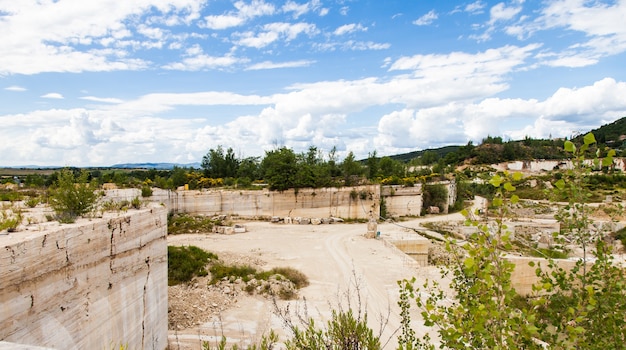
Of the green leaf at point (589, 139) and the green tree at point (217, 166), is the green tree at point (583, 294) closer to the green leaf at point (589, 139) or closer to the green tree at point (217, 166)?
the green leaf at point (589, 139)

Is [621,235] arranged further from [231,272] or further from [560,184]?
[560,184]

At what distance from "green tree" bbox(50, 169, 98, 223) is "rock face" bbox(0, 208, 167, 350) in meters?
0.61

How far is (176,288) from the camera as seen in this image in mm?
14969

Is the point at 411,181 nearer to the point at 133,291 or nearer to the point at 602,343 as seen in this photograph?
the point at 133,291

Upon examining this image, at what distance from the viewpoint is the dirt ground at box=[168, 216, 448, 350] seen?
470 inches

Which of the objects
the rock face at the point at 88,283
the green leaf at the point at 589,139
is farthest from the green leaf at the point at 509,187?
the rock face at the point at 88,283

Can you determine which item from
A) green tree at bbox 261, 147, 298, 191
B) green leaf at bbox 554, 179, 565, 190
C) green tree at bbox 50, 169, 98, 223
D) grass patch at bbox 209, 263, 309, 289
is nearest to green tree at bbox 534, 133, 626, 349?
green leaf at bbox 554, 179, 565, 190

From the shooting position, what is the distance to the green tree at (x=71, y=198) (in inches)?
284

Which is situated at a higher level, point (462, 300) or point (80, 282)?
point (462, 300)

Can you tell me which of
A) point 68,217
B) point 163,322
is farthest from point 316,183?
point 68,217

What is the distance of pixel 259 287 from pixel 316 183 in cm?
2123

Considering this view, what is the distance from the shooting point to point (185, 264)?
1684cm

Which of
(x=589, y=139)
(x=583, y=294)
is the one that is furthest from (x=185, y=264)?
(x=589, y=139)

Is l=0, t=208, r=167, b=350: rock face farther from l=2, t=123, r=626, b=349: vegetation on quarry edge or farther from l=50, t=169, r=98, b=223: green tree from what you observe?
l=2, t=123, r=626, b=349: vegetation on quarry edge
